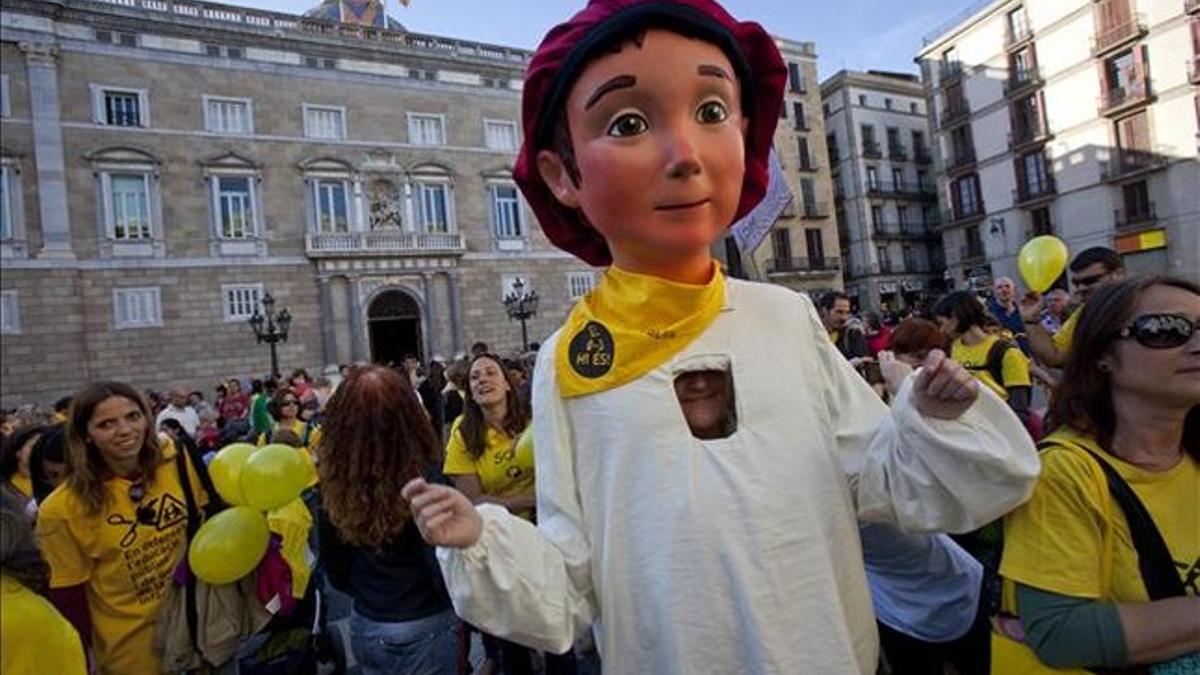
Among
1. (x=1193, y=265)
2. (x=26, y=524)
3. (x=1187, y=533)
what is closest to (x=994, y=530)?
(x=1187, y=533)

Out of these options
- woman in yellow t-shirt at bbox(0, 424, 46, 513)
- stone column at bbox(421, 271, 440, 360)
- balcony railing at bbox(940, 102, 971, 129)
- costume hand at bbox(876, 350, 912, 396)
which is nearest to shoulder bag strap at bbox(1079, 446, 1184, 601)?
costume hand at bbox(876, 350, 912, 396)

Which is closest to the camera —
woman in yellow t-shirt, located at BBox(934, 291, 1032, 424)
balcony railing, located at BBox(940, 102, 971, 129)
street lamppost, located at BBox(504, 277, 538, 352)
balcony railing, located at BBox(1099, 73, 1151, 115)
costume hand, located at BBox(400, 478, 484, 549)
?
costume hand, located at BBox(400, 478, 484, 549)

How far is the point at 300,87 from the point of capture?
20125 millimetres

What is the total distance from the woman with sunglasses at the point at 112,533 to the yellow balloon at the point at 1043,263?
5.27 meters

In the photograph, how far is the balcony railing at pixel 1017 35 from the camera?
25.1m

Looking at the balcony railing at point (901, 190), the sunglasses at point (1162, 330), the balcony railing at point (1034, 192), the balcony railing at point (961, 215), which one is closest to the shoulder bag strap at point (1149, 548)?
the sunglasses at point (1162, 330)

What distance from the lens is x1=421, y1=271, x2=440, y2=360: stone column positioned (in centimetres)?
2148

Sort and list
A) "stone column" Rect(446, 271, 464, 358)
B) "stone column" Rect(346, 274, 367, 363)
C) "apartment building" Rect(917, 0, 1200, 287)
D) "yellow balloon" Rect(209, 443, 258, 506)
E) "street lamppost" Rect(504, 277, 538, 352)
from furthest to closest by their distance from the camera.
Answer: "stone column" Rect(446, 271, 464, 358), "apartment building" Rect(917, 0, 1200, 287), "stone column" Rect(346, 274, 367, 363), "street lamppost" Rect(504, 277, 538, 352), "yellow balloon" Rect(209, 443, 258, 506)

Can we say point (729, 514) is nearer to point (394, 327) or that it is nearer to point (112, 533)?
point (112, 533)

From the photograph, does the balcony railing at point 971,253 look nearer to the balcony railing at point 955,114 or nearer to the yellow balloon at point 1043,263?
the balcony railing at point 955,114

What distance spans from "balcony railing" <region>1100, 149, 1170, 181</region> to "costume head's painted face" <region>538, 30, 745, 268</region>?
26.9 meters

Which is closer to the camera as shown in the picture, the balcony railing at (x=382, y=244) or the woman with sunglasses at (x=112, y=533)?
the woman with sunglasses at (x=112, y=533)

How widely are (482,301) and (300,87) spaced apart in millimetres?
8184

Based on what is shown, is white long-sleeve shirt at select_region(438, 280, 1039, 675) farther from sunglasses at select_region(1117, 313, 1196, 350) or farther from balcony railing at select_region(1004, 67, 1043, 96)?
balcony railing at select_region(1004, 67, 1043, 96)
